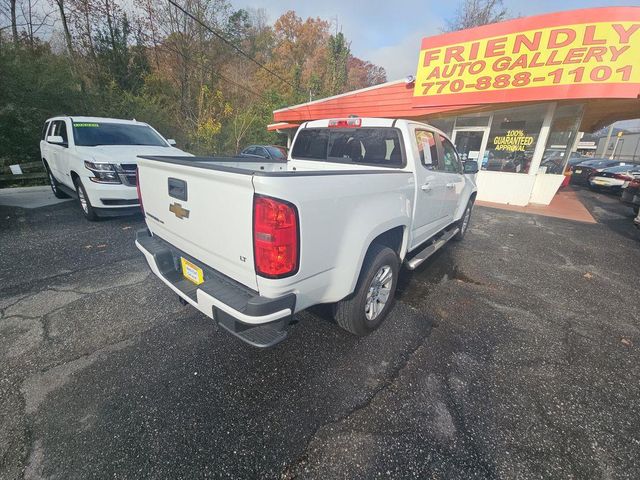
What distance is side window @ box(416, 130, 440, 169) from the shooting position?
314 cm

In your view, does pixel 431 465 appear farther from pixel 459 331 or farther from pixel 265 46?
pixel 265 46

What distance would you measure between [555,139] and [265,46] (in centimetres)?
3078

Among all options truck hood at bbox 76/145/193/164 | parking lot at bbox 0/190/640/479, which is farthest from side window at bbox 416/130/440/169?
truck hood at bbox 76/145/193/164

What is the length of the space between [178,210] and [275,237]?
1.10 meters

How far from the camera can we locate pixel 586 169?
1488 centimetres

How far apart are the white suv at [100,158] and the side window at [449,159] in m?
5.12

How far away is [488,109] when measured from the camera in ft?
29.4

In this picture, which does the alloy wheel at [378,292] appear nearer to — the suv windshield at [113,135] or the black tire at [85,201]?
the black tire at [85,201]

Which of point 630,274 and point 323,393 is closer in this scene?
point 323,393

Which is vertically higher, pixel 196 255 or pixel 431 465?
pixel 196 255

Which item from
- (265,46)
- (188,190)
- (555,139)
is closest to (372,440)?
(188,190)

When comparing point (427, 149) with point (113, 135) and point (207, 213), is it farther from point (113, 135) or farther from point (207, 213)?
point (113, 135)

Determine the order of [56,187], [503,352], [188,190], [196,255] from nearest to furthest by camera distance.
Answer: [188,190], [196,255], [503,352], [56,187]

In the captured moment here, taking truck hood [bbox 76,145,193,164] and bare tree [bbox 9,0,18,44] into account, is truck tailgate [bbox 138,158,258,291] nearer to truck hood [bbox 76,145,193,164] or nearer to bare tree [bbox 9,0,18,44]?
truck hood [bbox 76,145,193,164]
